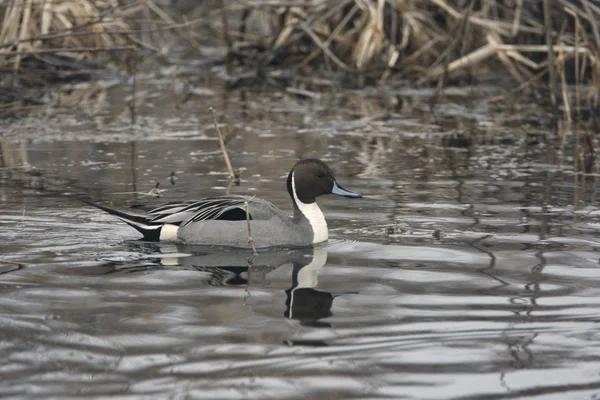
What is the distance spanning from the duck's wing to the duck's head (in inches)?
12.8

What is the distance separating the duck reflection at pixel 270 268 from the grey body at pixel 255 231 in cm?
5

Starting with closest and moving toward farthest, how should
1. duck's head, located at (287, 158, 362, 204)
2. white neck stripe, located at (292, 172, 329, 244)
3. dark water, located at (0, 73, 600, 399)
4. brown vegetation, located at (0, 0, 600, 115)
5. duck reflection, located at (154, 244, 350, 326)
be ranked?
1. dark water, located at (0, 73, 600, 399)
2. duck reflection, located at (154, 244, 350, 326)
3. white neck stripe, located at (292, 172, 329, 244)
4. duck's head, located at (287, 158, 362, 204)
5. brown vegetation, located at (0, 0, 600, 115)

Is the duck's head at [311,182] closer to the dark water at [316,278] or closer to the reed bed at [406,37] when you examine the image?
the dark water at [316,278]

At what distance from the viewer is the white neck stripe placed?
6.63 m

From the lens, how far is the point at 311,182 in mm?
6867

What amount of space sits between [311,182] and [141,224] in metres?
1.09

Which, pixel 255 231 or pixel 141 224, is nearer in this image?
pixel 255 231

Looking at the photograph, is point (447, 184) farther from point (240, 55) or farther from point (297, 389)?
point (240, 55)

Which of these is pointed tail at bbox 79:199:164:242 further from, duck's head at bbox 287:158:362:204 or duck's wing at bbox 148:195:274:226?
duck's head at bbox 287:158:362:204

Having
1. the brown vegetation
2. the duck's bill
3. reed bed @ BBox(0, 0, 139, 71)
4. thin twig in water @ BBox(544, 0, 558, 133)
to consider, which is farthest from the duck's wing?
the brown vegetation

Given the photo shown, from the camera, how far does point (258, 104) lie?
1338 centimetres

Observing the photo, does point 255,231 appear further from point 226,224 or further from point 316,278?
point 316,278

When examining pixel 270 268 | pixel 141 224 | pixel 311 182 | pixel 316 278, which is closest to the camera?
pixel 316 278

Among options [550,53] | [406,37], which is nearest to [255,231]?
[550,53]
